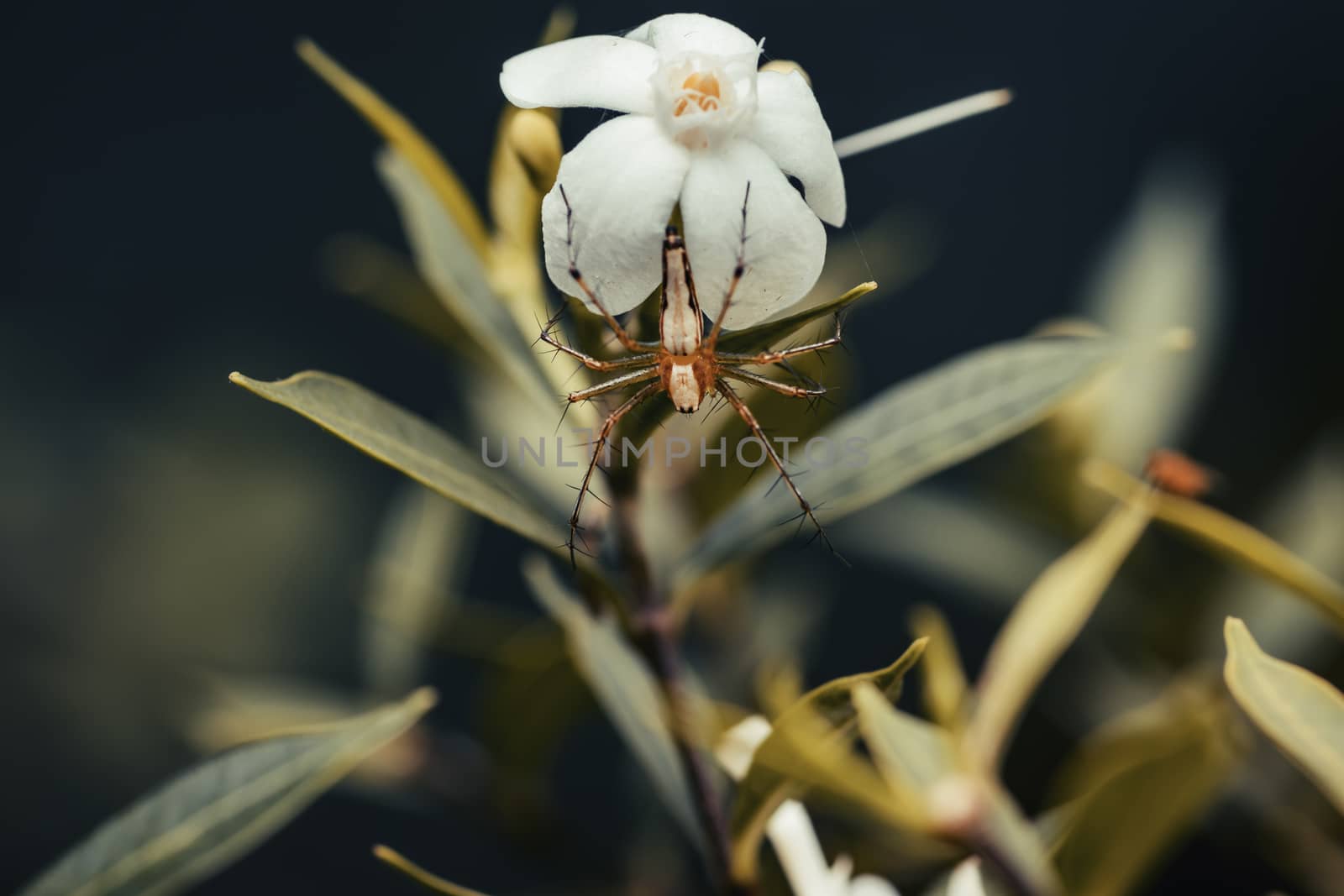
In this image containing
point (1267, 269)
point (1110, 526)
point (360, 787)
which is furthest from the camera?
point (1267, 269)

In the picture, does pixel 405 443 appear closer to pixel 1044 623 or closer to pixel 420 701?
pixel 420 701

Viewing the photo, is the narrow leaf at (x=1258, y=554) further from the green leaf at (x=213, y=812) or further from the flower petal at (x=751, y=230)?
the green leaf at (x=213, y=812)

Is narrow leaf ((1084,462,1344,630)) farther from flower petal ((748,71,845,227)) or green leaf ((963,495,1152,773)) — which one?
flower petal ((748,71,845,227))

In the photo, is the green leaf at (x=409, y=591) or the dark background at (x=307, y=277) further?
the dark background at (x=307, y=277)

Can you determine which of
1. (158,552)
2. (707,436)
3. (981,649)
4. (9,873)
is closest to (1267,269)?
(981,649)

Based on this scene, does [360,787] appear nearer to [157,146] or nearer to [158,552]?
[158,552]

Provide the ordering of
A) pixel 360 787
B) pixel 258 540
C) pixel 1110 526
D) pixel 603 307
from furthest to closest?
1. pixel 258 540
2. pixel 360 787
3. pixel 1110 526
4. pixel 603 307

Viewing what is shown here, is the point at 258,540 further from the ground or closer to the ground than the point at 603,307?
further from the ground

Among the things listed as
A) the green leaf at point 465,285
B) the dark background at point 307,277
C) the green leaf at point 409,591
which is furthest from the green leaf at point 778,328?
the dark background at point 307,277
